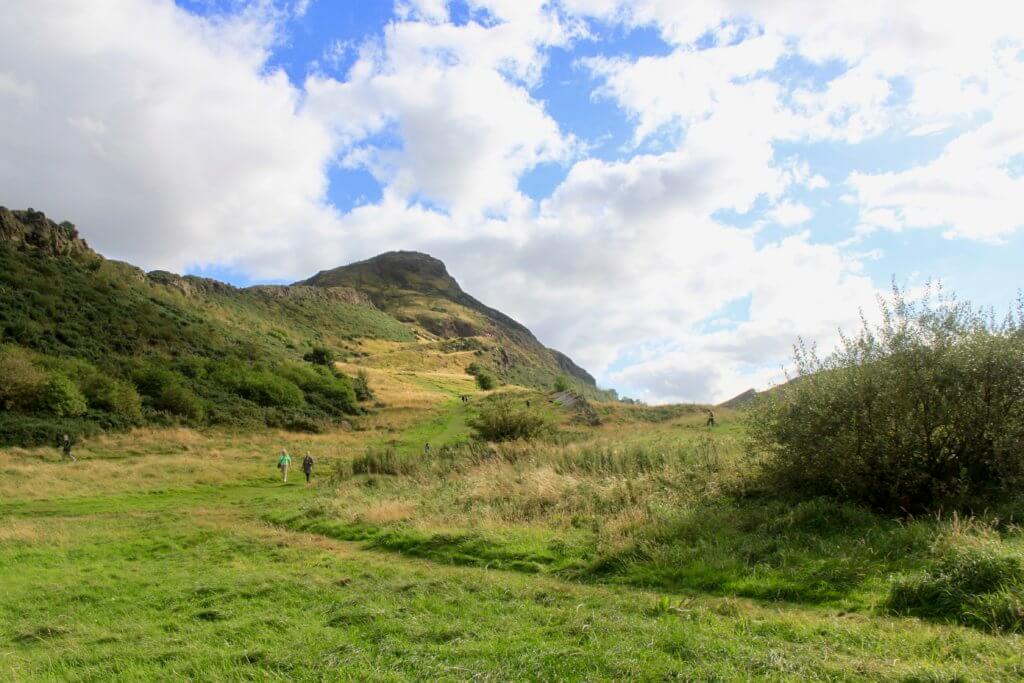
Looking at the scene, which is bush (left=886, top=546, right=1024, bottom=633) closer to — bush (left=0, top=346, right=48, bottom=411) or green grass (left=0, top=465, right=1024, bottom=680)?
green grass (left=0, top=465, right=1024, bottom=680)

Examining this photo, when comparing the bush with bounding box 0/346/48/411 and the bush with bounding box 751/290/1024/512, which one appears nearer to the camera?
the bush with bounding box 751/290/1024/512

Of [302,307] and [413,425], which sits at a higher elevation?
[302,307]

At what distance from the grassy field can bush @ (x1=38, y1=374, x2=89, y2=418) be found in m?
22.3

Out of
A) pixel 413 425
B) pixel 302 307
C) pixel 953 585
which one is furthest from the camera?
pixel 302 307

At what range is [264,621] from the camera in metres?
7.29

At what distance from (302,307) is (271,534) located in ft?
393

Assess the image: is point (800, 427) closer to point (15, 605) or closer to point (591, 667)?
point (591, 667)

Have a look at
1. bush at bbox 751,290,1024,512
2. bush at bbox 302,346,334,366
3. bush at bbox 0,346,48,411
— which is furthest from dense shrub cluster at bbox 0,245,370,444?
bush at bbox 751,290,1024,512

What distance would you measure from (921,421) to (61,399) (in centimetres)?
4521

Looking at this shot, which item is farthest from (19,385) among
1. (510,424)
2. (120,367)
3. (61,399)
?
(510,424)

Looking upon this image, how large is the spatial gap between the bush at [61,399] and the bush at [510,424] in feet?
87.7

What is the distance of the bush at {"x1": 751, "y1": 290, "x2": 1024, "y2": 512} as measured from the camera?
32.7 ft

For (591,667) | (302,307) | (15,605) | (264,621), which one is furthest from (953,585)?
(302,307)

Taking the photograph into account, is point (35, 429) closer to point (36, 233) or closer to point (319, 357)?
point (36, 233)
